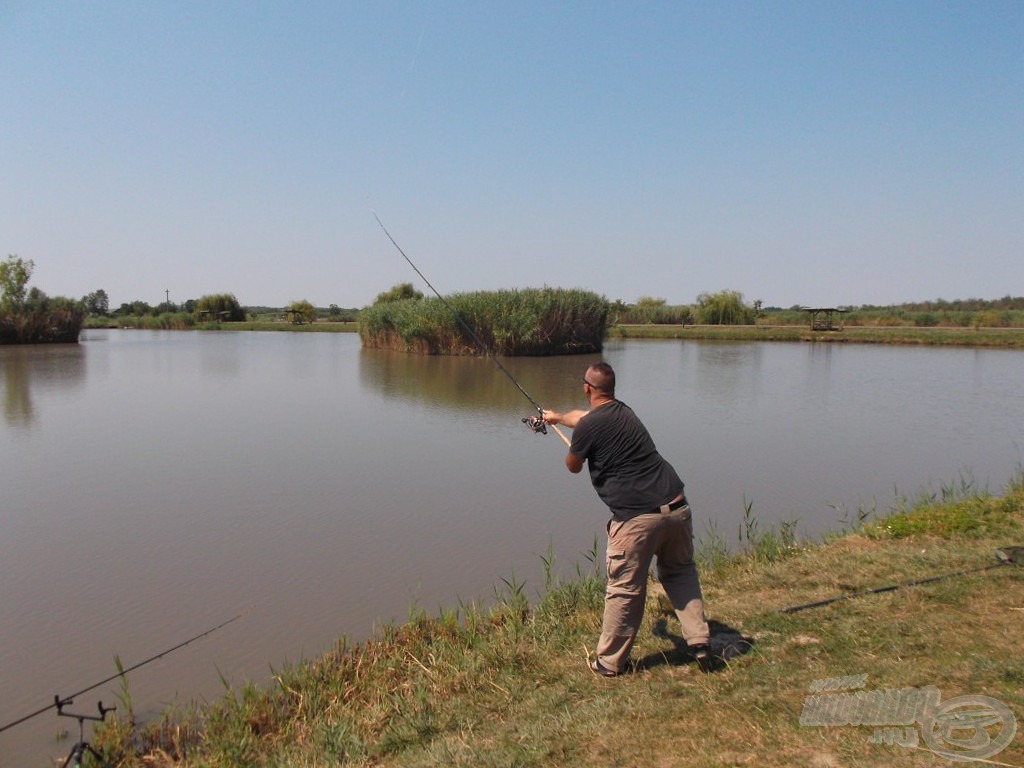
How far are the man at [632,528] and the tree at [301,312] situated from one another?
78.5m

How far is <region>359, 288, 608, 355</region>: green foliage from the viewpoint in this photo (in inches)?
1219

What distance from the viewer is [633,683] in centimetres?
356

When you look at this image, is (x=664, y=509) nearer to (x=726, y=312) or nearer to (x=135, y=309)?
(x=726, y=312)

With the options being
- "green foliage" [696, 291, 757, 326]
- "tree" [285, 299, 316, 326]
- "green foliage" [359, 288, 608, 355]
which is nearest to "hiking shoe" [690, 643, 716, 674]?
"green foliage" [359, 288, 608, 355]

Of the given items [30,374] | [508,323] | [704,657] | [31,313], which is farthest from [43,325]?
[704,657]

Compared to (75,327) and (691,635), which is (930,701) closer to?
(691,635)

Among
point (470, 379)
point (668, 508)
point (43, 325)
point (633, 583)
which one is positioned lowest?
point (470, 379)

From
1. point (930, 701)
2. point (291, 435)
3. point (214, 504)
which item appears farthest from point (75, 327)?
point (930, 701)

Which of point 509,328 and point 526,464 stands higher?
point 509,328

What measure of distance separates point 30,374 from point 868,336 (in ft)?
129

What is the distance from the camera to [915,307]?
77.0m

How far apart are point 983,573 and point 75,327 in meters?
48.2

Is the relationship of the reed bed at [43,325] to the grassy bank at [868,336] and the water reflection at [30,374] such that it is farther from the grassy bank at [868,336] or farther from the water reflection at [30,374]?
the grassy bank at [868,336]

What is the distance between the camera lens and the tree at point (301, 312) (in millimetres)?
79613
